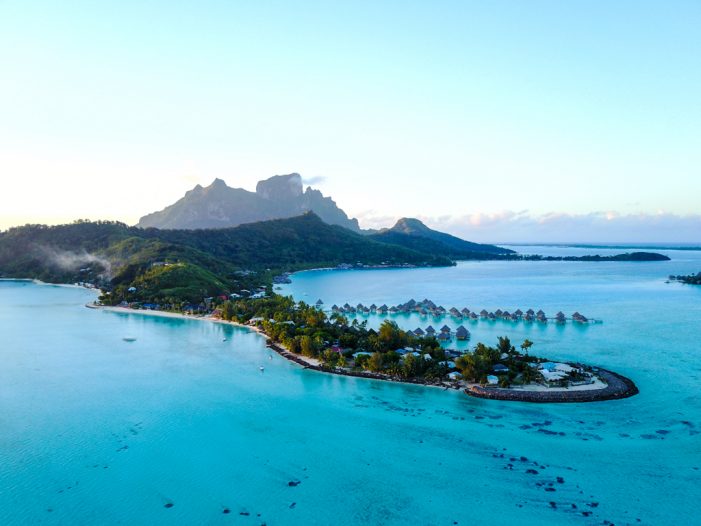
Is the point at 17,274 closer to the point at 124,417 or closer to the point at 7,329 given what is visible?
the point at 7,329

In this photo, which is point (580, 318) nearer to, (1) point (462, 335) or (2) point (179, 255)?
(1) point (462, 335)

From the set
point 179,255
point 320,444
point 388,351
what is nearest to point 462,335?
point 388,351

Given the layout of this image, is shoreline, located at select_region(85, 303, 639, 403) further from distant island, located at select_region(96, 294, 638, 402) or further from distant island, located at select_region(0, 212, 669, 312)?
distant island, located at select_region(0, 212, 669, 312)

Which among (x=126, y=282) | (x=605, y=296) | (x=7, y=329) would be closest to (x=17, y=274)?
(x=126, y=282)

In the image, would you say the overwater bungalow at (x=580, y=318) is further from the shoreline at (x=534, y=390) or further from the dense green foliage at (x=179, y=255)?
the dense green foliage at (x=179, y=255)

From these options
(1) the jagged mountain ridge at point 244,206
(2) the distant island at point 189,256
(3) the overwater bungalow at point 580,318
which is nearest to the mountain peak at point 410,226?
(1) the jagged mountain ridge at point 244,206

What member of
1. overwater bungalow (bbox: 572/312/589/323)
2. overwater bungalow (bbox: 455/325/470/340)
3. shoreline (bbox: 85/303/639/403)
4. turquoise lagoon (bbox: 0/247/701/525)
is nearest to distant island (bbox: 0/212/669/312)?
turquoise lagoon (bbox: 0/247/701/525)

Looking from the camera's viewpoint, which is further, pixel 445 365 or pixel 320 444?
pixel 445 365
